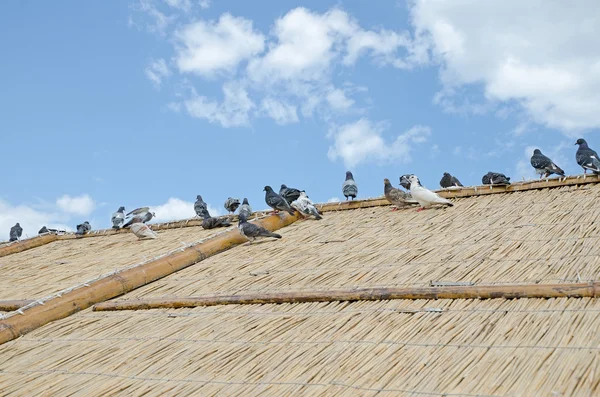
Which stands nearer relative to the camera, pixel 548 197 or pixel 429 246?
pixel 429 246

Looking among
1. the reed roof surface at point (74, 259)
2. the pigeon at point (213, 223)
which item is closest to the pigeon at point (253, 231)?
the reed roof surface at point (74, 259)

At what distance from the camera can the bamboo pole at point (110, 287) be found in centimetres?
524

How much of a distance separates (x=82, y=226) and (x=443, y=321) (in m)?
9.63

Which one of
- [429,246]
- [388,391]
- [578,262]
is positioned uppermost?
[429,246]

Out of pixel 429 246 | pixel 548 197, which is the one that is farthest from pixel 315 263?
pixel 548 197

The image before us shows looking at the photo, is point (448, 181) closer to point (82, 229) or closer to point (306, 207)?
point (306, 207)

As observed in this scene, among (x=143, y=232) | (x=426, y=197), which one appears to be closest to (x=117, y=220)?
(x=143, y=232)

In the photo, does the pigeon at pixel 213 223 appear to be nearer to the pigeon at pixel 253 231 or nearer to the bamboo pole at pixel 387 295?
the pigeon at pixel 253 231

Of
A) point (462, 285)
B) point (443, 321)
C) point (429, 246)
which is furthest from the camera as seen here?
point (429, 246)

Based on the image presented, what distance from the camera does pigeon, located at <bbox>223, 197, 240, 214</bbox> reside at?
39.5 feet

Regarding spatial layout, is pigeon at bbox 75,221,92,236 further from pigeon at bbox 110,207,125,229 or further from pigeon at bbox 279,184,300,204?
pigeon at bbox 279,184,300,204

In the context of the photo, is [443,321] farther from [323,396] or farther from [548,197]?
[548,197]

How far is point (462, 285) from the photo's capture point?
160 inches

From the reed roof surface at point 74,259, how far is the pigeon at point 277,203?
3.27 ft
